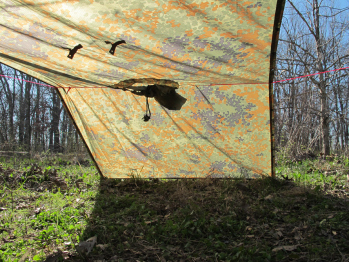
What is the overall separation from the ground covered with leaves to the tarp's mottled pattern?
0.55 meters

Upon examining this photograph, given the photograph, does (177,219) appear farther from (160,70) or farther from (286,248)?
(160,70)

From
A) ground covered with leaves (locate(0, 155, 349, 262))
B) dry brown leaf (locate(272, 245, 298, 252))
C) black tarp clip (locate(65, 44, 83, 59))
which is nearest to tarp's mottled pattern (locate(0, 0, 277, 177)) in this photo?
black tarp clip (locate(65, 44, 83, 59))

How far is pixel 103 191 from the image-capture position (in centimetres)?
427

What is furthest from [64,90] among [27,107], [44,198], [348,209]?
[27,107]

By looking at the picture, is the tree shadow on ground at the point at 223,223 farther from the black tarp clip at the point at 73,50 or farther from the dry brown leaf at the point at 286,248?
the black tarp clip at the point at 73,50

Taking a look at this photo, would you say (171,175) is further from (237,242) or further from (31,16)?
(31,16)

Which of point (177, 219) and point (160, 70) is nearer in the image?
point (177, 219)

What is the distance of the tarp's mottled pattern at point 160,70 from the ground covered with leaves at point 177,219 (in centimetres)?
55

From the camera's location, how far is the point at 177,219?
3.01 meters

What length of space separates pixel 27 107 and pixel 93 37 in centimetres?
1375

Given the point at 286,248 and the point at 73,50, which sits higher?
the point at 73,50

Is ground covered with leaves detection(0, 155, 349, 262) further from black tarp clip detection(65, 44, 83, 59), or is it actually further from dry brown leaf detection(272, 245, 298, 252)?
black tarp clip detection(65, 44, 83, 59)

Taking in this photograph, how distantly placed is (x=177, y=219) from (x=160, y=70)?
6.09 ft

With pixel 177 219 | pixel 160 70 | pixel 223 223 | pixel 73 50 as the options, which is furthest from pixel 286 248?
pixel 73 50
